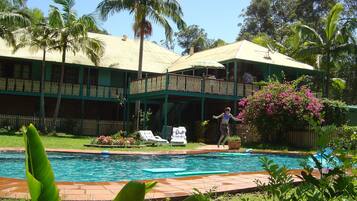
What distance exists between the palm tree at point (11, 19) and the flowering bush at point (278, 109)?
1248 cm

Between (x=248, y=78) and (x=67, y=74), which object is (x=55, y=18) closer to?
(x=67, y=74)

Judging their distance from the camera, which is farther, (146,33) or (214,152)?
(146,33)

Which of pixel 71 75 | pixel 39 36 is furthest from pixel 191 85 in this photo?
pixel 71 75

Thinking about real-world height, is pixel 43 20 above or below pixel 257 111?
above

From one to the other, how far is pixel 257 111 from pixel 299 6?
2825 centimetres

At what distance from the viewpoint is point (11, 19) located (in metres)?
23.8

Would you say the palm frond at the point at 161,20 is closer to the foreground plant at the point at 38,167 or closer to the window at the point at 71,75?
the window at the point at 71,75

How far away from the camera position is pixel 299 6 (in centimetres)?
4516

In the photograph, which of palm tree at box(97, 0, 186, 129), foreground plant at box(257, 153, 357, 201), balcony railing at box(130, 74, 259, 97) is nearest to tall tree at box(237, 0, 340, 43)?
palm tree at box(97, 0, 186, 129)

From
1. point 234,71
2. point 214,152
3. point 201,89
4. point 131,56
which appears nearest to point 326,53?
point 234,71

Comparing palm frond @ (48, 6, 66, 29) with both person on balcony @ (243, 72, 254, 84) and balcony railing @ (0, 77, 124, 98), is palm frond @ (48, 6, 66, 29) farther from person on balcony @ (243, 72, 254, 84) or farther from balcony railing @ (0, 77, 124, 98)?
person on balcony @ (243, 72, 254, 84)

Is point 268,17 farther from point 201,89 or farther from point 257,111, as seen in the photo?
point 257,111

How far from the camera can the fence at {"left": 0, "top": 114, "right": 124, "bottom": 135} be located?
86.2 ft

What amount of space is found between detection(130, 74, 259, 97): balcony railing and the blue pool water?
276 inches
